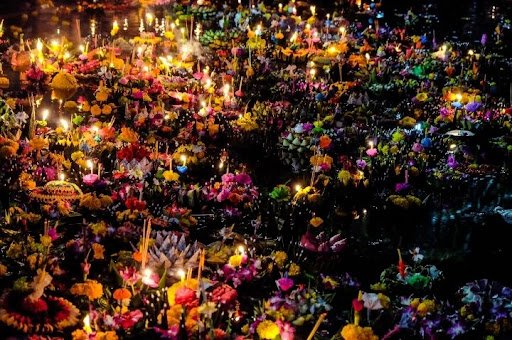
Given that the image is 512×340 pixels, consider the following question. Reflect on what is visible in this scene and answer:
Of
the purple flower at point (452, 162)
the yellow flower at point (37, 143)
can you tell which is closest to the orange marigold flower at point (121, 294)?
the yellow flower at point (37, 143)

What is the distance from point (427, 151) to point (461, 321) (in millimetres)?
3005

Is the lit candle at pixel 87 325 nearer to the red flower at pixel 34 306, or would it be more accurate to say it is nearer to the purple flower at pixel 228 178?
the red flower at pixel 34 306

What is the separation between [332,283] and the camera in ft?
14.2

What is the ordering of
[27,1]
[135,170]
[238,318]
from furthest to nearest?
1. [27,1]
2. [135,170]
3. [238,318]

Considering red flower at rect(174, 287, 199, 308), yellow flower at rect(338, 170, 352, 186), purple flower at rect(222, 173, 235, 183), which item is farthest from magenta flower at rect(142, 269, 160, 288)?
yellow flower at rect(338, 170, 352, 186)

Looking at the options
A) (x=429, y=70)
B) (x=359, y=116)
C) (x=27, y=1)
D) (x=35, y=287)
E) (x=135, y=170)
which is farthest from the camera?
(x=27, y=1)

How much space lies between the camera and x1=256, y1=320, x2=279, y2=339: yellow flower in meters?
3.68

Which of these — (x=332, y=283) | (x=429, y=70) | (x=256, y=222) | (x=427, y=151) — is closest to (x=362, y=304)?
(x=332, y=283)

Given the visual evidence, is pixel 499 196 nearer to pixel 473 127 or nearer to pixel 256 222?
pixel 473 127

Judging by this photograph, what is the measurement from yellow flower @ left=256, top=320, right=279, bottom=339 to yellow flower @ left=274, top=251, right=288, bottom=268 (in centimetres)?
84

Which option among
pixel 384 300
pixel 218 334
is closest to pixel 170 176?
pixel 218 334

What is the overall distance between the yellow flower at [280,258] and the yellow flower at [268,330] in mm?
838

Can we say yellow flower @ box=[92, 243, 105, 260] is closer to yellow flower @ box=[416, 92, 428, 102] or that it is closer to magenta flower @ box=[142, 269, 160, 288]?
magenta flower @ box=[142, 269, 160, 288]

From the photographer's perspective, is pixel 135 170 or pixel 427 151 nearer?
pixel 135 170
